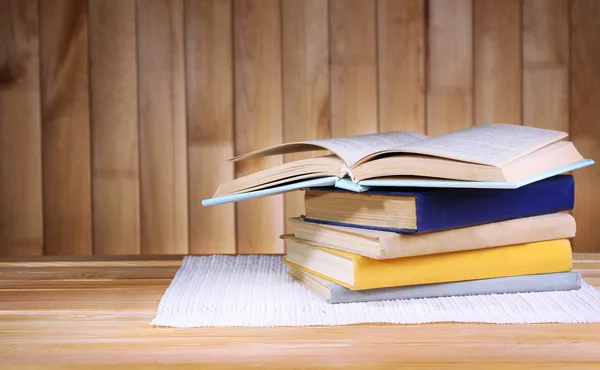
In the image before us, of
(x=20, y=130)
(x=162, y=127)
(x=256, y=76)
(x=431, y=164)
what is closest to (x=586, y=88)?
(x=256, y=76)

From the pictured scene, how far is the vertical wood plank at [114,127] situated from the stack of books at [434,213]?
2.47ft

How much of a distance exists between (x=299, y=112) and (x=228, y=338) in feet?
3.14

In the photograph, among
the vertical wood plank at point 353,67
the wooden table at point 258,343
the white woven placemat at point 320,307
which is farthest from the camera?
the vertical wood plank at point 353,67

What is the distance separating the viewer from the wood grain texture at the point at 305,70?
5.20ft

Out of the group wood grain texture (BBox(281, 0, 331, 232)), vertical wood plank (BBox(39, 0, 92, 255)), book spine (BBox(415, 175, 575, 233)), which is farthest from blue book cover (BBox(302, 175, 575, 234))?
vertical wood plank (BBox(39, 0, 92, 255))

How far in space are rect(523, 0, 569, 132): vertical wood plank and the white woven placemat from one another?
2.57ft

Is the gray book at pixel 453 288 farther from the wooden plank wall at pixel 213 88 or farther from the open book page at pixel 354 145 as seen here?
the wooden plank wall at pixel 213 88

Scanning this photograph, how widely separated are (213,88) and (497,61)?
1.88ft

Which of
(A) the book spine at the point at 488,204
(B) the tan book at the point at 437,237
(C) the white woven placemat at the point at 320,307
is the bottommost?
(C) the white woven placemat at the point at 320,307

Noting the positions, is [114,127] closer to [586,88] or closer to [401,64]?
[401,64]

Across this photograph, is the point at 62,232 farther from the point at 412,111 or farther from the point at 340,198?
the point at 340,198

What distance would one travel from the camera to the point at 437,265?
816 mm

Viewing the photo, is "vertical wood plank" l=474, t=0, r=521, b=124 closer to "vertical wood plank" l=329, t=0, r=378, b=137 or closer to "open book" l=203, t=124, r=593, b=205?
"vertical wood plank" l=329, t=0, r=378, b=137

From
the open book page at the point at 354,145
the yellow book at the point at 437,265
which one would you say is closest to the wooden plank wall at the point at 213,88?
the open book page at the point at 354,145
